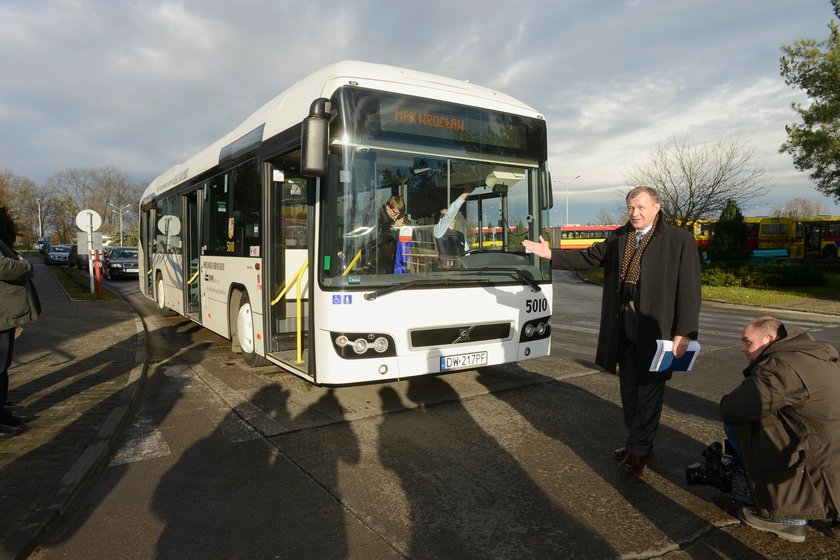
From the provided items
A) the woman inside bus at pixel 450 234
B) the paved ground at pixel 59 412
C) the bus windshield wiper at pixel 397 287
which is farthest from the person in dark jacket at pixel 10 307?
the woman inside bus at pixel 450 234

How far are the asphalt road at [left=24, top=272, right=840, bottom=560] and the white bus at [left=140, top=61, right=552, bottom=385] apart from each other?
56 centimetres

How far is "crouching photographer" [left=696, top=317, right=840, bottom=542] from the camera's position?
291cm

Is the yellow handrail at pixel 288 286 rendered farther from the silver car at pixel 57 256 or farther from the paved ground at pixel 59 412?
the silver car at pixel 57 256

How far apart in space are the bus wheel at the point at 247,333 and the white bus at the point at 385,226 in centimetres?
4

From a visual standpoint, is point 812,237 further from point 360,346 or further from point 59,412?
point 59,412

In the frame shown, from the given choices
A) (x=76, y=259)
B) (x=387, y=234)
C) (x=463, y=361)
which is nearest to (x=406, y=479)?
(x=463, y=361)

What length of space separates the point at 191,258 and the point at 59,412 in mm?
4584

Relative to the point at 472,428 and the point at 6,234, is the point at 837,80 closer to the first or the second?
the point at 472,428

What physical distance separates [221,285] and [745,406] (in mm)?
6662

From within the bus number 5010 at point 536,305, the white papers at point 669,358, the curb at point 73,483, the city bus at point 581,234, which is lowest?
the curb at point 73,483

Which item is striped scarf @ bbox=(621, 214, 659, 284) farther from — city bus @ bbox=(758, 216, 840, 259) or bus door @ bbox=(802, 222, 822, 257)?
bus door @ bbox=(802, 222, 822, 257)

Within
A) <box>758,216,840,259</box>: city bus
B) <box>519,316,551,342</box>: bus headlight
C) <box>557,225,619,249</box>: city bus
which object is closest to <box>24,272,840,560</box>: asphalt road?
<box>519,316,551,342</box>: bus headlight

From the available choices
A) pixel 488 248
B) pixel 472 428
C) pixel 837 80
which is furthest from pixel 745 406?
pixel 837 80

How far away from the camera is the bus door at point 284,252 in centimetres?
626
